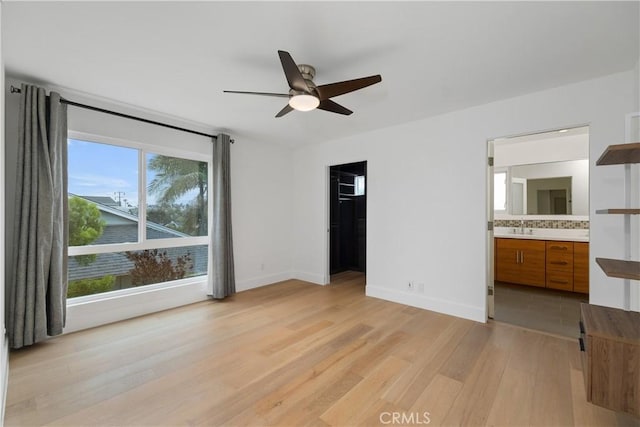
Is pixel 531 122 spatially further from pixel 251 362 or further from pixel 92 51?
pixel 92 51

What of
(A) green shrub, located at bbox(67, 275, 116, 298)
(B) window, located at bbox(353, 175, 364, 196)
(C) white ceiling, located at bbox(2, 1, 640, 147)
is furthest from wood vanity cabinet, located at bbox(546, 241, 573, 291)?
(A) green shrub, located at bbox(67, 275, 116, 298)

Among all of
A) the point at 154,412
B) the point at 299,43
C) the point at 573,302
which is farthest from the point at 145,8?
the point at 573,302

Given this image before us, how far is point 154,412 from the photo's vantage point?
5.66 ft

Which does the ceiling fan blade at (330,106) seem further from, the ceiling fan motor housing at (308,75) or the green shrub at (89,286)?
the green shrub at (89,286)

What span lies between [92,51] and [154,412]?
8.57 feet

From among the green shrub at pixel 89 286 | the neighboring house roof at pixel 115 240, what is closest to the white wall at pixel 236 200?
the green shrub at pixel 89 286

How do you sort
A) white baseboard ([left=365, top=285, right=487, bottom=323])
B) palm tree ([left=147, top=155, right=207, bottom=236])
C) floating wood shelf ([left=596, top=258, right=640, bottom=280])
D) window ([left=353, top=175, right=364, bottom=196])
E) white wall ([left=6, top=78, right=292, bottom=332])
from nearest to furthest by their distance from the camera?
floating wood shelf ([left=596, top=258, right=640, bottom=280]) → white wall ([left=6, top=78, right=292, bottom=332]) → white baseboard ([left=365, top=285, right=487, bottom=323]) → palm tree ([left=147, top=155, right=207, bottom=236]) → window ([left=353, top=175, right=364, bottom=196])

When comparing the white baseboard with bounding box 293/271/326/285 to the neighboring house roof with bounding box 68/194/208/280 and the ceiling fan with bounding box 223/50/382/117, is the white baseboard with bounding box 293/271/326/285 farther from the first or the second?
the ceiling fan with bounding box 223/50/382/117

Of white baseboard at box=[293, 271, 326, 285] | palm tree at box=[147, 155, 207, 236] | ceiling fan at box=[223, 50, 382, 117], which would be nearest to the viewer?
ceiling fan at box=[223, 50, 382, 117]

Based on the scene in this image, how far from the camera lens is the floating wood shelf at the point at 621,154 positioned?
1.64m

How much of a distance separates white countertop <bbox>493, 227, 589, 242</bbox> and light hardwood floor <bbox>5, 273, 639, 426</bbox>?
6.64 feet

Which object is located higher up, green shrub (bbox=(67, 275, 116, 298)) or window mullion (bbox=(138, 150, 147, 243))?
window mullion (bbox=(138, 150, 147, 243))

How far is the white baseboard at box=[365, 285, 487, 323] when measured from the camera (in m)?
3.14

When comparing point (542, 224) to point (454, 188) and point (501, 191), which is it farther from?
point (454, 188)
